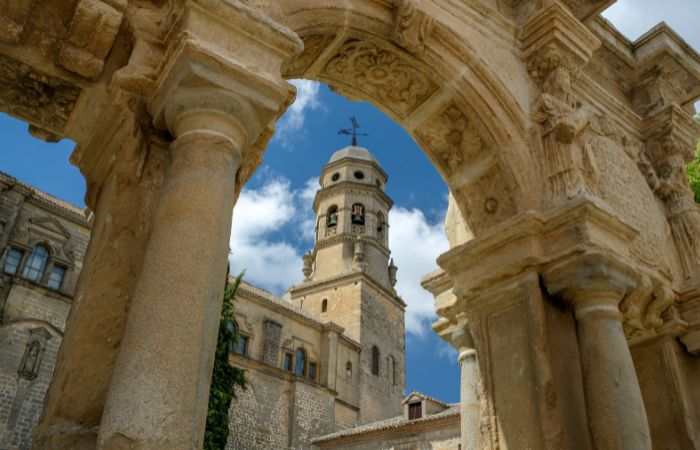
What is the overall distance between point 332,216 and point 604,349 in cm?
4045

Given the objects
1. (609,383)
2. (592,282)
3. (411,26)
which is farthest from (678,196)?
(411,26)

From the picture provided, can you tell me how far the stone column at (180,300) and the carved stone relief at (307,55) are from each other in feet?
5.96

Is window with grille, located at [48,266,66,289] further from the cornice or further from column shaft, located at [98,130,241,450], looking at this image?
column shaft, located at [98,130,241,450]

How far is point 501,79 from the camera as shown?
18.2ft

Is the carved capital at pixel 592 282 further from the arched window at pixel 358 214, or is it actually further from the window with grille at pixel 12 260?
the arched window at pixel 358 214

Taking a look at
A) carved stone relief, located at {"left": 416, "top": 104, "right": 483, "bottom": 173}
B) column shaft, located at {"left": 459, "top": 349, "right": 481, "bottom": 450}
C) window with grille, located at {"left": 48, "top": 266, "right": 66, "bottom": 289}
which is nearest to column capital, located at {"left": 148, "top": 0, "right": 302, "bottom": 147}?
carved stone relief, located at {"left": 416, "top": 104, "right": 483, "bottom": 173}

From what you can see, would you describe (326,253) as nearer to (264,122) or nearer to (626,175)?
(626,175)

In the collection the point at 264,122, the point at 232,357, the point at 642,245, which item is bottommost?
the point at 264,122

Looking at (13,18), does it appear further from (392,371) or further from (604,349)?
(392,371)

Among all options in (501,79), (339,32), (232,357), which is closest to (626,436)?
(501,79)

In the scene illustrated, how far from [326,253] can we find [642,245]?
37768mm

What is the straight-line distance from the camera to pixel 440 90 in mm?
5465

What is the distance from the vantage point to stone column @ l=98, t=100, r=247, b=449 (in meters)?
2.36

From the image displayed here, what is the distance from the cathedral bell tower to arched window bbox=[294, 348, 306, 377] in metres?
4.18
